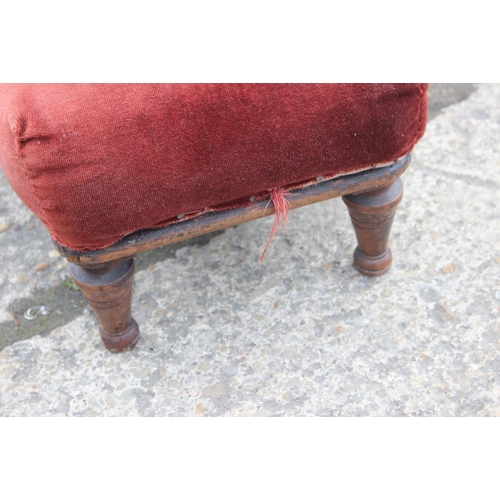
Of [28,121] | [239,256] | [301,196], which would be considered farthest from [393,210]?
[28,121]

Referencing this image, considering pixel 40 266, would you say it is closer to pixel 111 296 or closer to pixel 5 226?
pixel 5 226

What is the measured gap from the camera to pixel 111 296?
138 cm

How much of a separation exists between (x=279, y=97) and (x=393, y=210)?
0.43 metres

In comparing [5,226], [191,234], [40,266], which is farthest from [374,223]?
[5,226]

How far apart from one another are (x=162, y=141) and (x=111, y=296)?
382 mm

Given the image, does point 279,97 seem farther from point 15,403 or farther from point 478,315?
point 15,403

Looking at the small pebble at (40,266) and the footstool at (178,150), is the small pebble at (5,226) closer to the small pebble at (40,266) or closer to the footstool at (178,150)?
the small pebble at (40,266)

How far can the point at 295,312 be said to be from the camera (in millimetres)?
1592

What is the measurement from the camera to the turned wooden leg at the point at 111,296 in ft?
4.40

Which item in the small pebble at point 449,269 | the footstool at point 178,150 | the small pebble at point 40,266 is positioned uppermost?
the footstool at point 178,150

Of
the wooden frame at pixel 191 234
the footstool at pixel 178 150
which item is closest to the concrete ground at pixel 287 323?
the wooden frame at pixel 191 234

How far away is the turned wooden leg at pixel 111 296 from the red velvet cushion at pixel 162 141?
135 mm

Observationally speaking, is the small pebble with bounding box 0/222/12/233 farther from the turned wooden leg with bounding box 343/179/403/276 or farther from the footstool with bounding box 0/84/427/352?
the turned wooden leg with bounding box 343/179/403/276

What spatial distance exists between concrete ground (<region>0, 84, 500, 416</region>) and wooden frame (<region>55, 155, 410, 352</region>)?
107 mm
